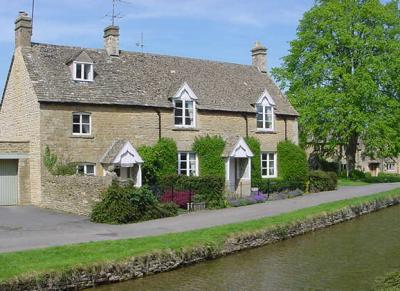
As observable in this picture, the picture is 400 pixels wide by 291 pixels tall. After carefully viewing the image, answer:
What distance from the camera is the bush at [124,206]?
23.4 meters

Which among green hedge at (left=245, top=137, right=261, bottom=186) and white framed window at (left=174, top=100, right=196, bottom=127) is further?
green hedge at (left=245, top=137, right=261, bottom=186)

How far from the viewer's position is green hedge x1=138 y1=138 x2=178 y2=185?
3259 cm

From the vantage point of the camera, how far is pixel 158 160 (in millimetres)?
33031

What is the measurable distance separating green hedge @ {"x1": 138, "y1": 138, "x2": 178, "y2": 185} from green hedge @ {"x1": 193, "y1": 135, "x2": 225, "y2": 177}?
6.72ft

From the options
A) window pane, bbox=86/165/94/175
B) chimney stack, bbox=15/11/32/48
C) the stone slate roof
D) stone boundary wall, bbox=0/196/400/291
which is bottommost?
stone boundary wall, bbox=0/196/400/291

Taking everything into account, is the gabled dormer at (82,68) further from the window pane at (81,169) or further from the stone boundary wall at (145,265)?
the stone boundary wall at (145,265)

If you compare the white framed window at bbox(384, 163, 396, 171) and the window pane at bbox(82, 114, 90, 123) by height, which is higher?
the window pane at bbox(82, 114, 90, 123)

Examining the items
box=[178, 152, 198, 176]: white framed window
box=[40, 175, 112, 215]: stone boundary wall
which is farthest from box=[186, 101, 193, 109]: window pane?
box=[40, 175, 112, 215]: stone boundary wall

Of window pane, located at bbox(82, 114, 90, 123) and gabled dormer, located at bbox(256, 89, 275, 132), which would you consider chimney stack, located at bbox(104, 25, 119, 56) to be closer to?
window pane, located at bbox(82, 114, 90, 123)

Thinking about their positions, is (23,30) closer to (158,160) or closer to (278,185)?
(158,160)

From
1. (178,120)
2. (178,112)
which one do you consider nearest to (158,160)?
(178,120)

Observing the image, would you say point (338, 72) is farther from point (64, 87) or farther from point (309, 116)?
point (64, 87)

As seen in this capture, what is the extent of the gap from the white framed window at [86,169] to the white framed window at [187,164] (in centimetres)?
582

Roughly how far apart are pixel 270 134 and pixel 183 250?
23574 millimetres
